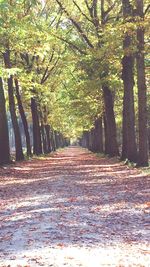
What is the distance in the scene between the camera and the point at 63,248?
7094 millimetres

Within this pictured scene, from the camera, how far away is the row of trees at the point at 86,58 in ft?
69.1

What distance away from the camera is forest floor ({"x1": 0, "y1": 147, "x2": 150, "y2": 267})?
665cm

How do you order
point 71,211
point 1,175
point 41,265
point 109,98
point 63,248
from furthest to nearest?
point 109,98 → point 1,175 → point 71,211 → point 63,248 → point 41,265

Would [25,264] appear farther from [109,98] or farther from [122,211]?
[109,98]

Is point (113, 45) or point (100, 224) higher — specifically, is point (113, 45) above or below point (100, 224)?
above

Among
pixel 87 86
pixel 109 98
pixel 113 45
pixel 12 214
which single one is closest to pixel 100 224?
pixel 12 214

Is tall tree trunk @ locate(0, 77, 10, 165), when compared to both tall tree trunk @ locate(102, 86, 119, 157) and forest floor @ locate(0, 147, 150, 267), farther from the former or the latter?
forest floor @ locate(0, 147, 150, 267)

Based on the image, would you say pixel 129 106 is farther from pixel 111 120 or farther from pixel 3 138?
pixel 111 120

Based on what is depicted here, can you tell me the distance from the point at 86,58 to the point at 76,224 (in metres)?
19.1

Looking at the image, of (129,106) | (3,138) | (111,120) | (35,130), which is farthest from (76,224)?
(35,130)

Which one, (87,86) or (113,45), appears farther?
(87,86)

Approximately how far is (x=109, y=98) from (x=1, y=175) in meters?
13.5

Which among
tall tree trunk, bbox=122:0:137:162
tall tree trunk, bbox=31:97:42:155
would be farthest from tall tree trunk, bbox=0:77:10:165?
tall tree trunk, bbox=31:97:42:155

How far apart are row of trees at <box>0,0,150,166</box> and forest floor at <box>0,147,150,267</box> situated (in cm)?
483
